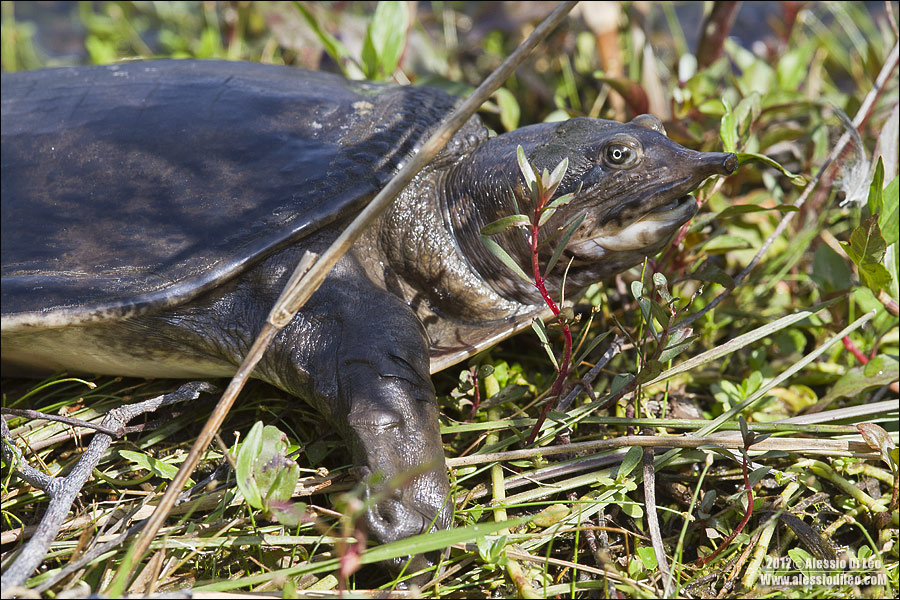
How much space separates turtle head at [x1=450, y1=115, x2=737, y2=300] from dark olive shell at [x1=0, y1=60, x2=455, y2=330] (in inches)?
11.9

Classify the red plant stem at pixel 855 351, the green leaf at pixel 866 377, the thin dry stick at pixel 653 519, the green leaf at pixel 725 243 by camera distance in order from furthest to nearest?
1. the green leaf at pixel 725 243
2. the red plant stem at pixel 855 351
3. the green leaf at pixel 866 377
4. the thin dry stick at pixel 653 519

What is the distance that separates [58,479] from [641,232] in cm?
142

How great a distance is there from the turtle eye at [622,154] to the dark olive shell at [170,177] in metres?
0.50

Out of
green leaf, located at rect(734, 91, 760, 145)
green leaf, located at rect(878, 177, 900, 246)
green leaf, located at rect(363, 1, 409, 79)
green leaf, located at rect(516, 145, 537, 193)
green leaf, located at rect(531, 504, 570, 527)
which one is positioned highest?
green leaf, located at rect(363, 1, 409, 79)

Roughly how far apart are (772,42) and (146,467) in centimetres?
338

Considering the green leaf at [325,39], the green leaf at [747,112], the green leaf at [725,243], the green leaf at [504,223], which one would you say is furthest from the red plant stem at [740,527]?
the green leaf at [325,39]

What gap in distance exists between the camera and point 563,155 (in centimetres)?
182

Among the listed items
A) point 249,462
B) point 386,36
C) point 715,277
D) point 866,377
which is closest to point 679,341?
point 715,277

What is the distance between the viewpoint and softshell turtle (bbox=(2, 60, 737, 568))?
169 cm

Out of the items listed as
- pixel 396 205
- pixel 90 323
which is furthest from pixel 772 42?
pixel 90 323

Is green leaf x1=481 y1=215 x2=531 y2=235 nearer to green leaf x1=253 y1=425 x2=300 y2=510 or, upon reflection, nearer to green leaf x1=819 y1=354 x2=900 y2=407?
green leaf x1=253 y1=425 x2=300 y2=510

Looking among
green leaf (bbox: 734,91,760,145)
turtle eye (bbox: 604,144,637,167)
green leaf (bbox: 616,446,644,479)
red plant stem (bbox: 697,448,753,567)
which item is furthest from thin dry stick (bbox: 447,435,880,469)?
green leaf (bbox: 734,91,760,145)

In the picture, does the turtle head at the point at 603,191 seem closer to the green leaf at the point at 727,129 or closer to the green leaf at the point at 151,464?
the green leaf at the point at 727,129

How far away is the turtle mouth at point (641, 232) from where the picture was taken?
1783 millimetres
